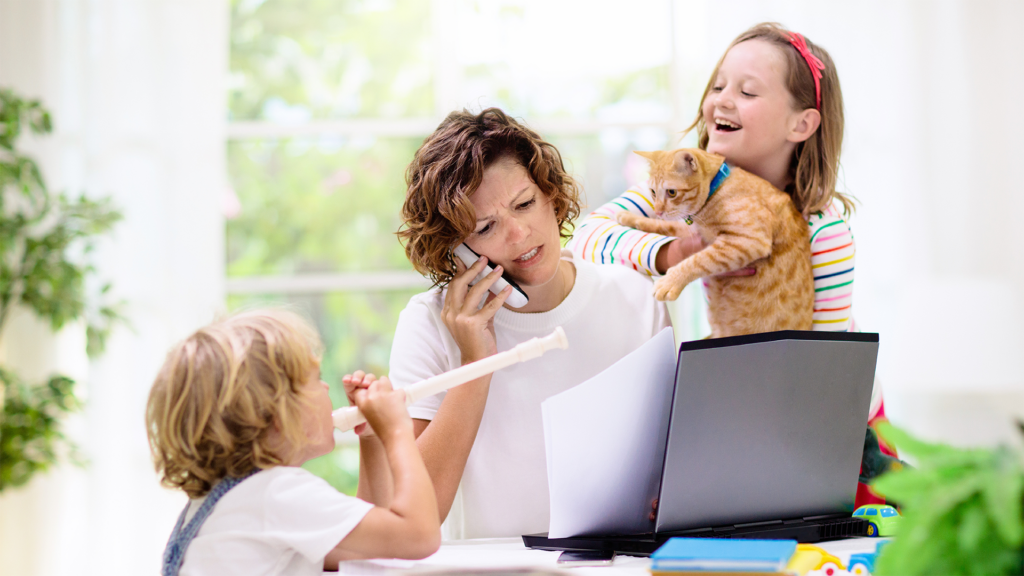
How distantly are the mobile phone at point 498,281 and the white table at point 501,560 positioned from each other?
0.36 metres

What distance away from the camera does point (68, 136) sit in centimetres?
277

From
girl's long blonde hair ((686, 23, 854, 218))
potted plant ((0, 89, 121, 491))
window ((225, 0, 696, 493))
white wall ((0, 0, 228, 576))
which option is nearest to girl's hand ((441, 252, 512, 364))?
girl's long blonde hair ((686, 23, 854, 218))

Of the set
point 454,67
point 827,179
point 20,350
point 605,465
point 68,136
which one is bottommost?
point 20,350

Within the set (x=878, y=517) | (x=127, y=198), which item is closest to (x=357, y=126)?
(x=127, y=198)

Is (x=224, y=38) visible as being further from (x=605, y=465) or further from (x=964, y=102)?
(x=964, y=102)

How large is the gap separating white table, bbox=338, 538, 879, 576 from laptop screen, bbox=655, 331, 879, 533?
2.3 inches

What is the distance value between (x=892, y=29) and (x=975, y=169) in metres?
0.63

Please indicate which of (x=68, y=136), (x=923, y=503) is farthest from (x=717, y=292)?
(x=68, y=136)

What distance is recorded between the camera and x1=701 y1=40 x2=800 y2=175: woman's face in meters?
1.07

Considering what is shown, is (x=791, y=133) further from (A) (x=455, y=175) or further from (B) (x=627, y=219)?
(A) (x=455, y=175)

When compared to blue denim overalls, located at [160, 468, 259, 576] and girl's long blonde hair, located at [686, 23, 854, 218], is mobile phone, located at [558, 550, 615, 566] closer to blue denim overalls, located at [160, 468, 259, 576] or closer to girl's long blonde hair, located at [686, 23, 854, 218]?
blue denim overalls, located at [160, 468, 259, 576]

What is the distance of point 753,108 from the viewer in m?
1.07

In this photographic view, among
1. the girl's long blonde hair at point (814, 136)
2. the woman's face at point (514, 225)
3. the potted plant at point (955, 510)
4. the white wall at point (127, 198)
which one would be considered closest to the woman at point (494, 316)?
the woman's face at point (514, 225)

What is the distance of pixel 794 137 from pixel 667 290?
0.32 m
